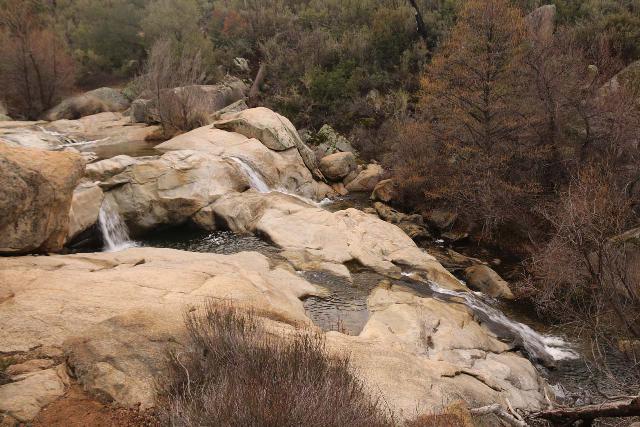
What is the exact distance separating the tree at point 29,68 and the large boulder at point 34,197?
16947 millimetres

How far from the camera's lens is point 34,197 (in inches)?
242

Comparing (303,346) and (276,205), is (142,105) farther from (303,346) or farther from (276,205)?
(303,346)

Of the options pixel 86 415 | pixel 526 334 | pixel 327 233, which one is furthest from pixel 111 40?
pixel 86 415

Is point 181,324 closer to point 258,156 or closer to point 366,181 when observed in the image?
point 258,156

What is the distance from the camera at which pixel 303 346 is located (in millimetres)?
3703

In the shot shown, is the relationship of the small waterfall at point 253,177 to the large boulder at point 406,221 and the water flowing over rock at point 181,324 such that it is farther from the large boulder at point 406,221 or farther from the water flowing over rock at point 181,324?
the water flowing over rock at point 181,324

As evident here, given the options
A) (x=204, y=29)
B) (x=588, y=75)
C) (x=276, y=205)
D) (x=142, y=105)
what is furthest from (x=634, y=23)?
(x=204, y=29)

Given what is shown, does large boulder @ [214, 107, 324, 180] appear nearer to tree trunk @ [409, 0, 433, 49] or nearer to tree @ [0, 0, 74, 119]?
tree @ [0, 0, 74, 119]

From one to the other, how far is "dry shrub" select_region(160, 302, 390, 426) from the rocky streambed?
0.42 m

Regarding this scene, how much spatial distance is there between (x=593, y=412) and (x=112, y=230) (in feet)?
32.3

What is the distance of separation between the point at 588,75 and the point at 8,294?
16.5 metres

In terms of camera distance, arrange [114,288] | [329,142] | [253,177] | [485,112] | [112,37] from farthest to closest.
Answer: [112,37] → [329,142] → [253,177] → [485,112] → [114,288]

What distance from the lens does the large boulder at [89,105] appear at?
21.0m

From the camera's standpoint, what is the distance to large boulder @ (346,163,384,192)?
682 inches
